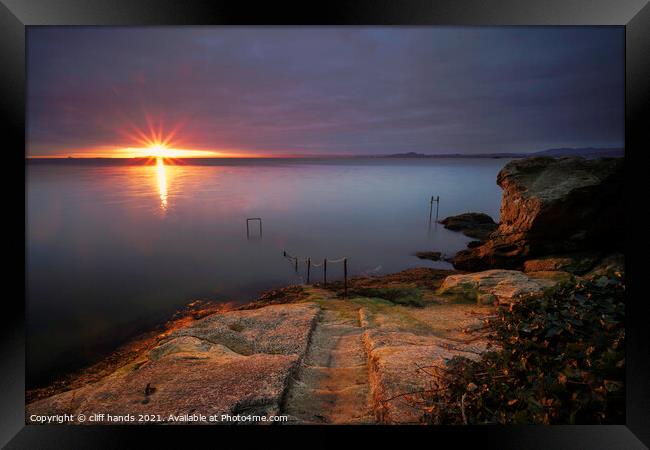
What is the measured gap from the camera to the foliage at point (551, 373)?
3.24 meters

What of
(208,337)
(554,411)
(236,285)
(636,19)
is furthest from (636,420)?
(236,285)

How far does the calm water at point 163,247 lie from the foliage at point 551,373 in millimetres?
4946

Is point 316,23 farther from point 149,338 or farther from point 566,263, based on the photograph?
point 566,263

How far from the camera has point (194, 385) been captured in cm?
414

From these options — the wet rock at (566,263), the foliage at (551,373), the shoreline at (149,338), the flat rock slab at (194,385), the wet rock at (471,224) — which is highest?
the wet rock at (471,224)

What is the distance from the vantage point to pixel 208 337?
580 centimetres

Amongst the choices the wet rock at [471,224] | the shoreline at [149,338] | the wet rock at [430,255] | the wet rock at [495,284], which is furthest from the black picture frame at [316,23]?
the wet rock at [471,224]

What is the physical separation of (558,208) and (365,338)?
7805mm

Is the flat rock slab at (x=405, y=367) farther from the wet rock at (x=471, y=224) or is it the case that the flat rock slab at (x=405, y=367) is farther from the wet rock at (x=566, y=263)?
the wet rock at (x=471, y=224)

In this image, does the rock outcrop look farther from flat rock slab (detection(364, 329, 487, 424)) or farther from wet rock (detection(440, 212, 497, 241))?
wet rock (detection(440, 212, 497, 241))

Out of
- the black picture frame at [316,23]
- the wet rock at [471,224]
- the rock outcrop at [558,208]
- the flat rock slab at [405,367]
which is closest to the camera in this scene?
the black picture frame at [316,23]

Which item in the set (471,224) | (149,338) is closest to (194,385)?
(149,338)

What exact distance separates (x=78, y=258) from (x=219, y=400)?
10232mm

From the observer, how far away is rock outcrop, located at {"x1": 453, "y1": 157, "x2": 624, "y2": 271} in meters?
9.30
